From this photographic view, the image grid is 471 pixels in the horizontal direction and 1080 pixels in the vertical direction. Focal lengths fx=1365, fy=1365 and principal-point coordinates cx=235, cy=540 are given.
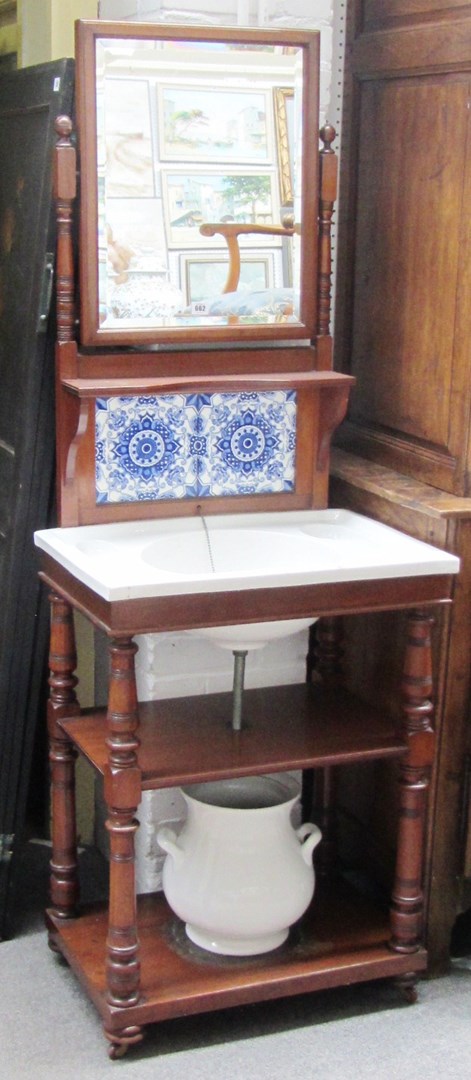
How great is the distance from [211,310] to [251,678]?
0.77 meters

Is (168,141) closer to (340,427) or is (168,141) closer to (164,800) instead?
(340,427)

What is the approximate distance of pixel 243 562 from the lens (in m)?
2.69

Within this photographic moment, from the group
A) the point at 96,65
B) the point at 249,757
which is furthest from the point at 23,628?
the point at 96,65

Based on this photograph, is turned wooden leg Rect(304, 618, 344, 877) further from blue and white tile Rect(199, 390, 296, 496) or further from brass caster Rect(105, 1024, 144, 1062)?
brass caster Rect(105, 1024, 144, 1062)

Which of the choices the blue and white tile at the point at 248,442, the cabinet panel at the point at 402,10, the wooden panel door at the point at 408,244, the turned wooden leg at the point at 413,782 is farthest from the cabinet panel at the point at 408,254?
the turned wooden leg at the point at 413,782

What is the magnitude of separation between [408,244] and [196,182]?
462 millimetres

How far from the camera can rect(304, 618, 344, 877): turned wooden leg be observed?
295 cm

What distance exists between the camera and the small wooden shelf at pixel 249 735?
2.41 m

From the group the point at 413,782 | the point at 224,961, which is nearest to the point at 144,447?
the point at 413,782

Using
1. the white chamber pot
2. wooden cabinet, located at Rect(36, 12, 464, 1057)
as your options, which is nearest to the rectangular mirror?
wooden cabinet, located at Rect(36, 12, 464, 1057)

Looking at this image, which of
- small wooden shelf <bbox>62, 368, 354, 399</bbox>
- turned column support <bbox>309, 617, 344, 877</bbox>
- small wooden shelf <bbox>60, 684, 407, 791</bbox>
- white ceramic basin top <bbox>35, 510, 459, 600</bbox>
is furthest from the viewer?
turned column support <bbox>309, 617, 344, 877</bbox>

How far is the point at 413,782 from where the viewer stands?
253cm

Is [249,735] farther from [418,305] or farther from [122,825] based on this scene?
[418,305]

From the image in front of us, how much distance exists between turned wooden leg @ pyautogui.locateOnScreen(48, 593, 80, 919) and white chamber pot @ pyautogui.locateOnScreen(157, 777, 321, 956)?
0.23 m
